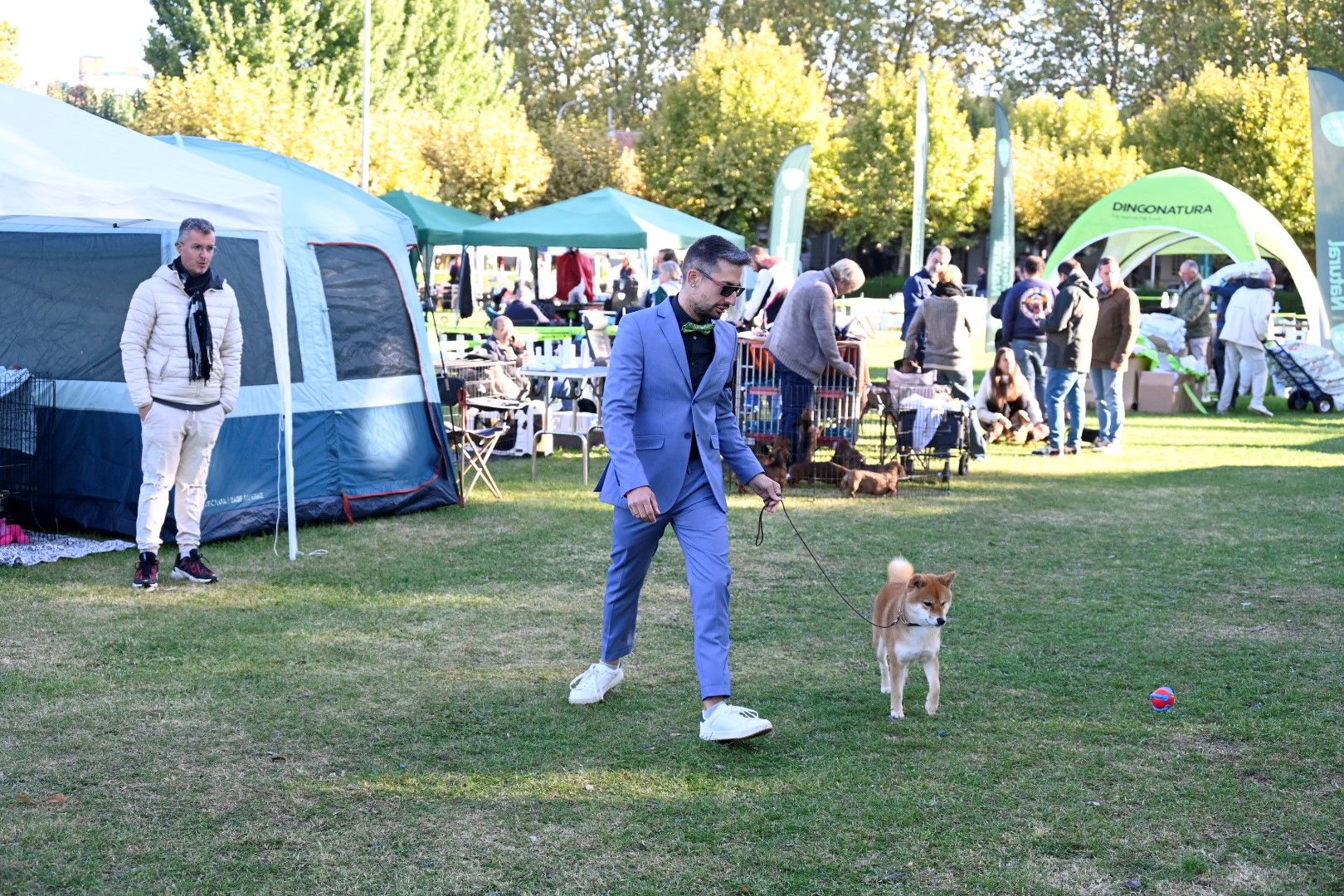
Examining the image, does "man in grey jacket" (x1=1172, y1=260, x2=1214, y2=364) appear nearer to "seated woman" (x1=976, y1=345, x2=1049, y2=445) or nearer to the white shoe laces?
"seated woman" (x1=976, y1=345, x2=1049, y2=445)

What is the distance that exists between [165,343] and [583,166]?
35.2 m

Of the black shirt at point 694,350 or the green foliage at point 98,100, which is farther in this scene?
the green foliage at point 98,100

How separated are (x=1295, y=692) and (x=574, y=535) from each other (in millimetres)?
4757

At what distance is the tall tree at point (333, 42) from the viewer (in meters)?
43.1

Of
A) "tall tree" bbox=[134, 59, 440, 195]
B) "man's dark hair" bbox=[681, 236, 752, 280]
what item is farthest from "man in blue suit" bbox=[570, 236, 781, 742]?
"tall tree" bbox=[134, 59, 440, 195]

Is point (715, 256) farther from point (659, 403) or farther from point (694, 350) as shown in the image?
point (659, 403)

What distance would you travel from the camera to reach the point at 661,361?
516cm

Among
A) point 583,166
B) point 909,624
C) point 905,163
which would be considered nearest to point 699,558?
point 909,624

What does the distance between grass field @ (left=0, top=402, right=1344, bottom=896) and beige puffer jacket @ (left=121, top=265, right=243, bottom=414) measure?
3.51ft

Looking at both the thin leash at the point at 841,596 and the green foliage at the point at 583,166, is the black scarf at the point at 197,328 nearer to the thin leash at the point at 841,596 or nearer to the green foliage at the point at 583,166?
the thin leash at the point at 841,596

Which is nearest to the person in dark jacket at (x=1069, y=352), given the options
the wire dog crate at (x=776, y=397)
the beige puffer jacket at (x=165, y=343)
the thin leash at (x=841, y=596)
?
the wire dog crate at (x=776, y=397)

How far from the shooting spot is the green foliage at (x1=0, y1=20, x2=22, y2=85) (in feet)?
121

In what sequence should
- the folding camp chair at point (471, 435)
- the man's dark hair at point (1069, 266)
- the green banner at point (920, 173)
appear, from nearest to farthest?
the folding camp chair at point (471, 435), the man's dark hair at point (1069, 266), the green banner at point (920, 173)

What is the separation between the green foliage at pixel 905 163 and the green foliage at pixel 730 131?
4.99 ft
